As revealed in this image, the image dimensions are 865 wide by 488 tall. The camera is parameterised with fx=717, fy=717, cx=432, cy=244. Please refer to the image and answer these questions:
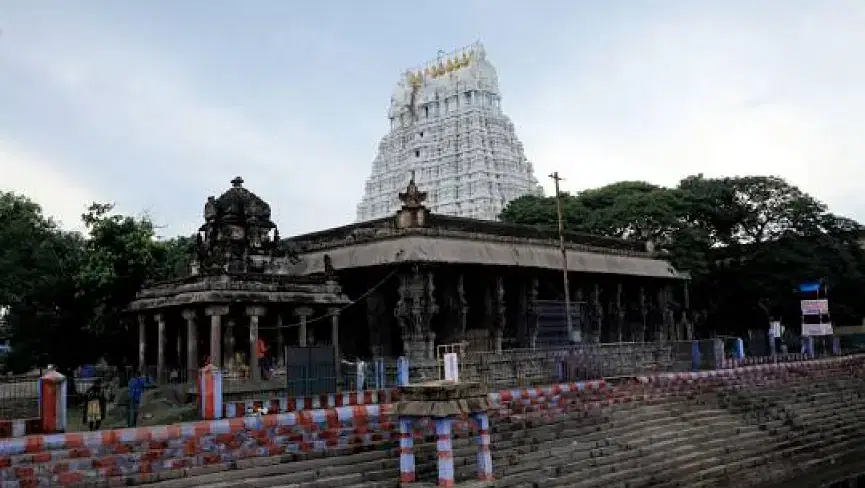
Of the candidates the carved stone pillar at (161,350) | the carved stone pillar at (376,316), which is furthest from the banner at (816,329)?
the carved stone pillar at (161,350)

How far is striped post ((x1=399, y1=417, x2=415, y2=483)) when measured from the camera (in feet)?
42.9

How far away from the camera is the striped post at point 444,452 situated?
12.8 metres

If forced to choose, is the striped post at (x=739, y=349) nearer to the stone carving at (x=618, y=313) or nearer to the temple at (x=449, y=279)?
the stone carving at (x=618, y=313)

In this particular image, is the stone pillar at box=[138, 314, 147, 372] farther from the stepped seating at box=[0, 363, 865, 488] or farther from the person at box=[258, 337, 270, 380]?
the stepped seating at box=[0, 363, 865, 488]

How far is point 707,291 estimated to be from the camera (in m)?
48.8

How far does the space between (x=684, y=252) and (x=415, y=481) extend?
111ft

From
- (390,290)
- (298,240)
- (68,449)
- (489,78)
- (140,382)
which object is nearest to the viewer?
(68,449)

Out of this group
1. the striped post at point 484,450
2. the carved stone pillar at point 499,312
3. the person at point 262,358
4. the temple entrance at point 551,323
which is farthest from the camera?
the carved stone pillar at point 499,312

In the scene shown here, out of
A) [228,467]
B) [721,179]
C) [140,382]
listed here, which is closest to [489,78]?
[721,179]

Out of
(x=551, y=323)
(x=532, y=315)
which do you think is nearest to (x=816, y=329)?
(x=551, y=323)

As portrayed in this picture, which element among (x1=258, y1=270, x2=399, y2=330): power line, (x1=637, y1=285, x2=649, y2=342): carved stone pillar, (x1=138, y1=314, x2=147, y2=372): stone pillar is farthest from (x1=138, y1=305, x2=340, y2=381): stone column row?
(x1=637, y1=285, x2=649, y2=342): carved stone pillar

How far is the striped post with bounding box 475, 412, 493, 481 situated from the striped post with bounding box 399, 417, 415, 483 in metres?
1.32

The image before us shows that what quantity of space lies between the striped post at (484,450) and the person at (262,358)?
→ 10679mm

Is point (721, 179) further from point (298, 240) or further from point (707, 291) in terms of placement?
point (298, 240)
